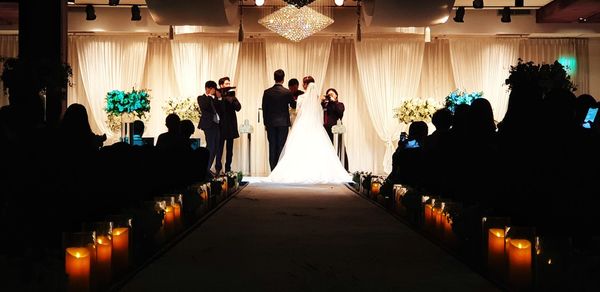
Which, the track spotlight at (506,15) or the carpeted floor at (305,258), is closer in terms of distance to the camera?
the carpeted floor at (305,258)

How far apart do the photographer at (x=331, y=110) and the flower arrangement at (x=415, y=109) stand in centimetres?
99

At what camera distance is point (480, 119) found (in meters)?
4.66

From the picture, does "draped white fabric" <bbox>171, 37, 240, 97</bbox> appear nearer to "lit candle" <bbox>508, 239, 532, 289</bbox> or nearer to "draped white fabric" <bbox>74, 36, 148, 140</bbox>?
"draped white fabric" <bbox>74, 36, 148, 140</bbox>

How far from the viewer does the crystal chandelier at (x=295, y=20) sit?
10.9m

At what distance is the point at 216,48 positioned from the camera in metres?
13.9

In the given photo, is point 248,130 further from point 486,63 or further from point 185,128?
point 185,128

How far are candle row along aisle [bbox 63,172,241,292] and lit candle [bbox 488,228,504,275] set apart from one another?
1464mm

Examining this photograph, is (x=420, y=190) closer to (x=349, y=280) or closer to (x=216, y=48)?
(x=349, y=280)

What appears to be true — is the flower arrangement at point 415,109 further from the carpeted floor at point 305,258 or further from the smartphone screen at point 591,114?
the carpeted floor at point 305,258

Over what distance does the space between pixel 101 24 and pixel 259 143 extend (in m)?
3.38

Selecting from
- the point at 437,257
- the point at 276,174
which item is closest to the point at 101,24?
the point at 276,174

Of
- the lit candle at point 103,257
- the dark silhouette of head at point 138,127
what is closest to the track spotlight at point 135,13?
the dark silhouette of head at point 138,127

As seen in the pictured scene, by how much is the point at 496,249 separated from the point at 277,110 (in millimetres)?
8516

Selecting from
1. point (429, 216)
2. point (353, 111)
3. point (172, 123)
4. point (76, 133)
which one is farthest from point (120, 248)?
point (353, 111)
